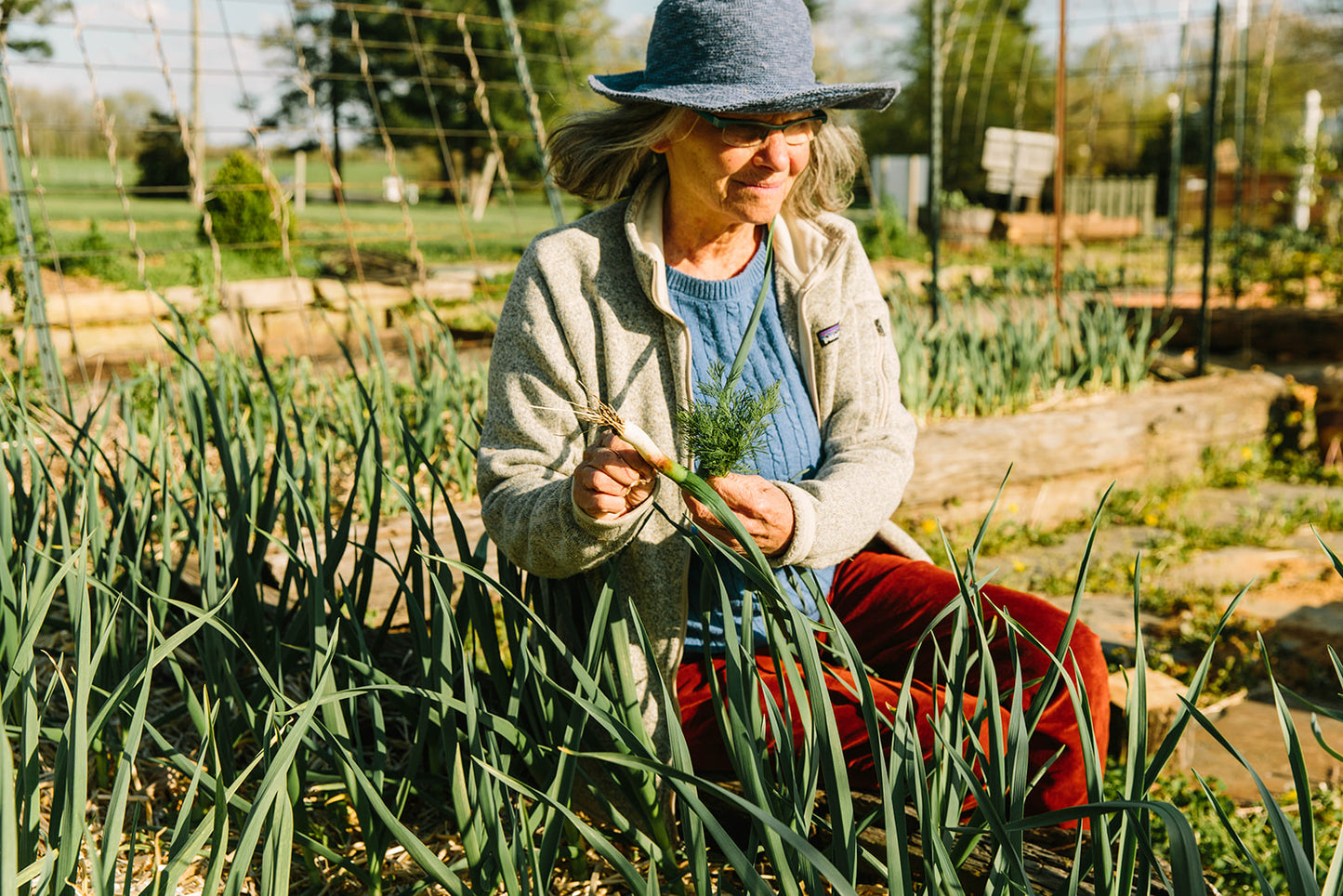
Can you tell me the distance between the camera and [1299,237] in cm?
762

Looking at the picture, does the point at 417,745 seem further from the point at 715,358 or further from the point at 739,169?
the point at 739,169

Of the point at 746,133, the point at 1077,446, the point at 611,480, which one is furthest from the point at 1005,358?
the point at 611,480

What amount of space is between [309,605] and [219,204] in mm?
9508

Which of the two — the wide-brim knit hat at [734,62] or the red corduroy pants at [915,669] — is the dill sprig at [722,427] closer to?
the red corduroy pants at [915,669]

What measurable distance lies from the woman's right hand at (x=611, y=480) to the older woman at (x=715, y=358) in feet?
0.08

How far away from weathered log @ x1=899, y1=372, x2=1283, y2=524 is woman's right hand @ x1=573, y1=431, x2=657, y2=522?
2.13 meters

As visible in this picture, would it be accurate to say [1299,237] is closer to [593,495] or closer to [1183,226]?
[593,495]

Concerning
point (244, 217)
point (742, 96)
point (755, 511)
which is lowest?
point (755, 511)

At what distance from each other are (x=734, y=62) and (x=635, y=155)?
0.74 ft

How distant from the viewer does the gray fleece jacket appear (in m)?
1.39

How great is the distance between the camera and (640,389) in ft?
4.80

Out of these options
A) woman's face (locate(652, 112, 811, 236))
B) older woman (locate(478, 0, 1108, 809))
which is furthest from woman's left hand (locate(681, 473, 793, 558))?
woman's face (locate(652, 112, 811, 236))

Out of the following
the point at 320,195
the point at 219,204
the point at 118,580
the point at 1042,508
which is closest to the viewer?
the point at 118,580

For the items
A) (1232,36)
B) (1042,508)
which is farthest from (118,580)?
(1232,36)
